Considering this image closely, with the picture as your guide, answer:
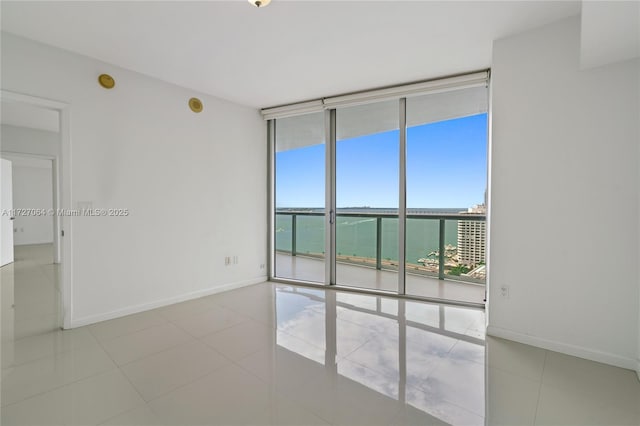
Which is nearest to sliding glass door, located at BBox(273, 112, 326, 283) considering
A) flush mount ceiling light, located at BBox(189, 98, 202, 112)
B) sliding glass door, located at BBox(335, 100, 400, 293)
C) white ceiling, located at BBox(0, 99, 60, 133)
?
sliding glass door, located at BBox(335, 100, 400, 293)

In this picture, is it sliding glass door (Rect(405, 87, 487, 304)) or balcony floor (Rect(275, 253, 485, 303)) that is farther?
balcony floor (Rect(275, 253, 485, 303))

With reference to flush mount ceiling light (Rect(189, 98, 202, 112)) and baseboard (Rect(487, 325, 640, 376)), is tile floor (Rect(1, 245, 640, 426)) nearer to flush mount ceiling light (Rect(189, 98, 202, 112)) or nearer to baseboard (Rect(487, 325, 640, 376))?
baseboard (Rect(487, 325, 640, 376))

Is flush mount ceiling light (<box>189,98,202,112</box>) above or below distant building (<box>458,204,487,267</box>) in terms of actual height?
above

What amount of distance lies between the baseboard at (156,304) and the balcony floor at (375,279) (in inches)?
23.3

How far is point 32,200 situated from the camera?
788 cm

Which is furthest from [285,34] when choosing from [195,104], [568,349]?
[568,349]

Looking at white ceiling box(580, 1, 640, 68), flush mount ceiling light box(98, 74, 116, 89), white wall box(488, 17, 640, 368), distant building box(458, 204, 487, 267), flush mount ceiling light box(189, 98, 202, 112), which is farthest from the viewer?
flush mount ceiling light box(189, 98, 202, 112)

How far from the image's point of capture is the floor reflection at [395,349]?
5.61 feet

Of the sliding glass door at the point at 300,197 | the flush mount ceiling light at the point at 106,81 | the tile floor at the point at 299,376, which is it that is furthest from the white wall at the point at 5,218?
the sliding glass door at the point at 300,197

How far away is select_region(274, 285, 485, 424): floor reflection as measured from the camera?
5.61 feet

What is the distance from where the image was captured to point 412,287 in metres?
3.77

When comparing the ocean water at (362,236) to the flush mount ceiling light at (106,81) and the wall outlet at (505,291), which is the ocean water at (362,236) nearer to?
the wall outlet at (505,291)

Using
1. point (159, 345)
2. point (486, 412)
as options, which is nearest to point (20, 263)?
point (159, 345)

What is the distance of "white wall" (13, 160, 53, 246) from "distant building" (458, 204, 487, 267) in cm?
981
